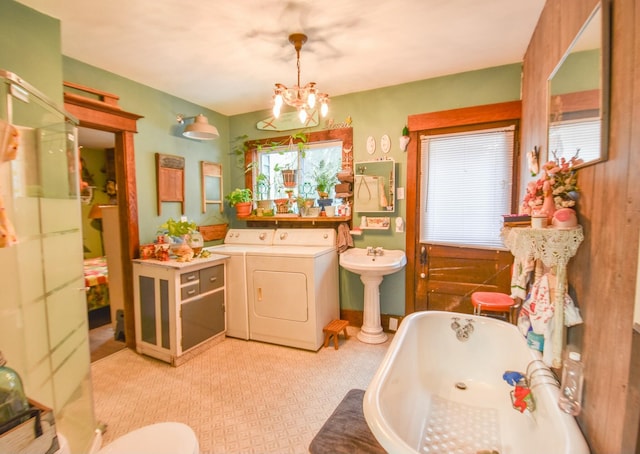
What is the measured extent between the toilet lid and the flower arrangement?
187 cm

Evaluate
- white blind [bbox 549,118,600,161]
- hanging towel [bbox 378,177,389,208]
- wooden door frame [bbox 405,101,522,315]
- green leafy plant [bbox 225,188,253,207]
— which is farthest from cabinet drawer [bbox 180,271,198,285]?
white blind [bbox 549,118,600,161]

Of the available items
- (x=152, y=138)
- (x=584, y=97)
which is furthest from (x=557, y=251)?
(x=152, y=138)

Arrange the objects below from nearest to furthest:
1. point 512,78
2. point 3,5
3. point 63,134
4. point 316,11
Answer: point 63,134 < point 3,5 < point 316,11 < point 512,78

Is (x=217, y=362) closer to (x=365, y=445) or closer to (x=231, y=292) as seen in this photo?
(x=231, y=292)

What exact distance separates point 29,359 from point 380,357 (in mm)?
2411

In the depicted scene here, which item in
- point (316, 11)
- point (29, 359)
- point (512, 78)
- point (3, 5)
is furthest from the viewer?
point (512, 78)

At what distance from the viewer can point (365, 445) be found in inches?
61.8

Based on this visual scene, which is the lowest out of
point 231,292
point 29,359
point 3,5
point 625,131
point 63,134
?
point 231,292

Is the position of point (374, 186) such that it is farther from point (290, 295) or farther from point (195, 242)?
point (195, 242)

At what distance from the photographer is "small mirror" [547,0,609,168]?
1.05 metres

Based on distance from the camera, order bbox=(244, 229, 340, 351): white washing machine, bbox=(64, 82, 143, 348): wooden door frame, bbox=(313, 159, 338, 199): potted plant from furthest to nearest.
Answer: bbox=(313, 159, 338, 199): potted plant < bbox=(244, 229, 340, 351): white washing machine < bbox=(64, 82, 143, 348): wooden door frame

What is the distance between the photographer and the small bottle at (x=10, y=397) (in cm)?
96

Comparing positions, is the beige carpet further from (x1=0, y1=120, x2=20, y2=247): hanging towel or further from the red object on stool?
the red object on stool

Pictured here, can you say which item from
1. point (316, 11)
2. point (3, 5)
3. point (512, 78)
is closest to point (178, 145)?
point (3, 5)
